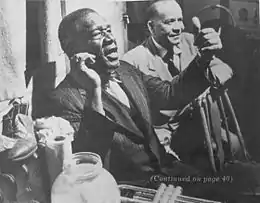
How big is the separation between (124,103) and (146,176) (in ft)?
0.67

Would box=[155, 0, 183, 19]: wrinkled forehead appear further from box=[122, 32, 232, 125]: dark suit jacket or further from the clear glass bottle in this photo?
the clear glass bottle

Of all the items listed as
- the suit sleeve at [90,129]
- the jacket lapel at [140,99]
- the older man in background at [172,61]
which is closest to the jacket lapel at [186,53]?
the older man in background at [172,61]

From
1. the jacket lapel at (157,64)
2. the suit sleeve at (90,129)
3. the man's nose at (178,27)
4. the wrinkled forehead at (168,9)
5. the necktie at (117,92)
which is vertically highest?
the wrinkled forehead at (168,9)

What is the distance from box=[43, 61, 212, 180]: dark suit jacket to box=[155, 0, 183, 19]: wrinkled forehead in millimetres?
141

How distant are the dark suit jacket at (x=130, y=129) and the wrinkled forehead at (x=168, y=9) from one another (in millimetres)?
141

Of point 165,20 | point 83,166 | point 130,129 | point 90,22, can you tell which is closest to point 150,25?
point 165,20

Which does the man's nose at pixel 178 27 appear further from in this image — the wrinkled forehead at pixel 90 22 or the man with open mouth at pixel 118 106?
the wrinkled forehead at pixel 90 22

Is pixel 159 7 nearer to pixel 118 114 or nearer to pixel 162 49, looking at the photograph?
pixel 162 49

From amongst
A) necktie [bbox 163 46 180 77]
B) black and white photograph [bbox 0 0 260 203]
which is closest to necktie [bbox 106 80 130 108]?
black and white photograph [bbox 0 0 260 203]

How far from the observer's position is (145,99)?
1125 mm

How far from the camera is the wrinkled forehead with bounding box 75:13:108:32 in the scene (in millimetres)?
1120

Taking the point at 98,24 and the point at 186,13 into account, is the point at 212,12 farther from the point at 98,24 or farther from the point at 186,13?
the point at 98,24

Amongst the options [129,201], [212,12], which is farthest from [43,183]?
[212,12]

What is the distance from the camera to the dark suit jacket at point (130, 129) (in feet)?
3.68
